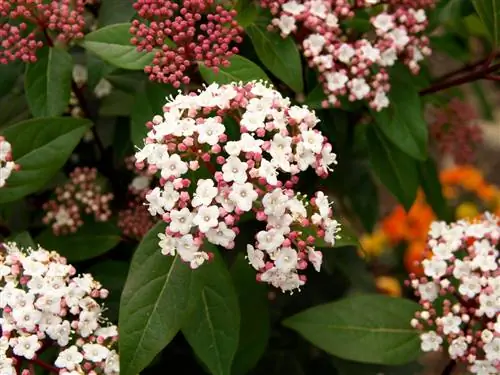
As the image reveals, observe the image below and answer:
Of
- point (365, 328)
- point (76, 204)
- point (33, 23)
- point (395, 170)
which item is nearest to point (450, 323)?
point (365, 328)

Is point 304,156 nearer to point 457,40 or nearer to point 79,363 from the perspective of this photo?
point 79,363

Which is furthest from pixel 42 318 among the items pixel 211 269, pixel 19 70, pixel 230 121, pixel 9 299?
pixel 19 70

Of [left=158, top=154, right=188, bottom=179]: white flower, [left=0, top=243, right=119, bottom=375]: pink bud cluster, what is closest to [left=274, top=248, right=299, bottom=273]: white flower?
[left=158, top=154, right=188, bottom=179]: white flower

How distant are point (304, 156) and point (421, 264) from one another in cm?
48

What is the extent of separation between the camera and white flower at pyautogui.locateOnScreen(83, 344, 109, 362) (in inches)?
52.4

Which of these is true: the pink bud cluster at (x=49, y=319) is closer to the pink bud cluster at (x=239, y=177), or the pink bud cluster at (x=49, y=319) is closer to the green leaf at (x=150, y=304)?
Answer: the green leaf at (x=150, y=304)

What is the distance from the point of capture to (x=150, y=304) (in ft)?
4.36

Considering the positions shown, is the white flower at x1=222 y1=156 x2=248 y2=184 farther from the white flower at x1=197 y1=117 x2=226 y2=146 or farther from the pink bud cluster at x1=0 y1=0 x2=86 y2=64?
the pink bud cluster at x1=0 y1=0 x2=86 y2=64

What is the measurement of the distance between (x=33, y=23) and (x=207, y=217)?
2.04 ft

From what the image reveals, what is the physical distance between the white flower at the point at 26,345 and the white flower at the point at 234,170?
434 mm

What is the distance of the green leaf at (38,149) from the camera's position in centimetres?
146

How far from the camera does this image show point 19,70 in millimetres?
1647

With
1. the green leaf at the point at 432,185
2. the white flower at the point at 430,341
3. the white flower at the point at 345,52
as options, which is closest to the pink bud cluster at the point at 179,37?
the white flower at the point at 345,52

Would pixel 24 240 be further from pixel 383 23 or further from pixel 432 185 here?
pixel 432 185
